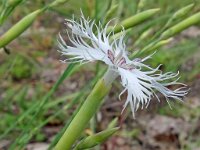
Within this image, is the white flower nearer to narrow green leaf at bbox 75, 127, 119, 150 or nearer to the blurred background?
narrow green leaf at bbox 75, 127, 119, 150

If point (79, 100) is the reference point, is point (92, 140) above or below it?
below

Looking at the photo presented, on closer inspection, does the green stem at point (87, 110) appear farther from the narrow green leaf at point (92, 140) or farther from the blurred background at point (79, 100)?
the blurred background at point (79, 100)

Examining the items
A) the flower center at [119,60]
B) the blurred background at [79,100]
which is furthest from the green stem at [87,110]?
the blurred background at [79,100]

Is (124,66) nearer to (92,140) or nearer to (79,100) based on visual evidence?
(92,140)

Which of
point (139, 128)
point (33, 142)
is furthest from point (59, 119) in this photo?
point (139, 128)

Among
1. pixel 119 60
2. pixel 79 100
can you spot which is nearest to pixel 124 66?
pixel 119 60

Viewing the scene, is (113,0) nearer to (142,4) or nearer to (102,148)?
(142,4)
